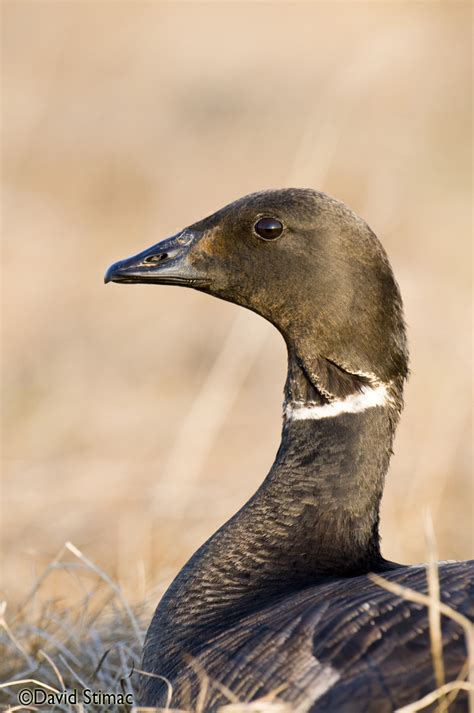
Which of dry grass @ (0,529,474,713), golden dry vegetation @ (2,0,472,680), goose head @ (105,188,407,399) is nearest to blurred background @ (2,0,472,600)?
golden dry vegetation @ (2,0,472,680)

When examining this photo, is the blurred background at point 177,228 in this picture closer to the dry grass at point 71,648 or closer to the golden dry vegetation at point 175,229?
the golden dry vegetation at point 175,229

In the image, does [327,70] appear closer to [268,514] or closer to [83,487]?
[83,487]

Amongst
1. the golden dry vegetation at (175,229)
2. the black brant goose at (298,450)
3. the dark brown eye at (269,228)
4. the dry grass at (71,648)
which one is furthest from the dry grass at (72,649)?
the dark brown eye at (269,228)

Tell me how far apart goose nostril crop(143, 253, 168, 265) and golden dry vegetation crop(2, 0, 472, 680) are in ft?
4.84

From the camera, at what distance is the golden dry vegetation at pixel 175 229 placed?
266 inches

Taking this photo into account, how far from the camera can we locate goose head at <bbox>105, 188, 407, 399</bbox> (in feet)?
11.6

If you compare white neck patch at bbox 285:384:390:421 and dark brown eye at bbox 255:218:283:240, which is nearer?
white neck patch at bbox 285:384:390:421

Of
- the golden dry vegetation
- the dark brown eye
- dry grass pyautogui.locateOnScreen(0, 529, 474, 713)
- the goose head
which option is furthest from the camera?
the golden dry vegetation

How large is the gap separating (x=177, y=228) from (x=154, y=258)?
25.0ft

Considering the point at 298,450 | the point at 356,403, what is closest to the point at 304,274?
the point at 356,403

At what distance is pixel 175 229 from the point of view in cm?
1105

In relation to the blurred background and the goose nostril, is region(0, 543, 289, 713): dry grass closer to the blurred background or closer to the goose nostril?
the blurred background

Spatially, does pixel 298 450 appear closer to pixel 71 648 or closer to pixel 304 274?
pixel 304 274

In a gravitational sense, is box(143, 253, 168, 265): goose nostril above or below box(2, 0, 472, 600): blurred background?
below
